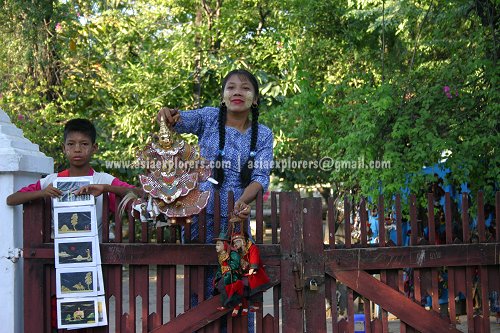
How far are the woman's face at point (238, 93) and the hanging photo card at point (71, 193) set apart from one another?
0.93 metres

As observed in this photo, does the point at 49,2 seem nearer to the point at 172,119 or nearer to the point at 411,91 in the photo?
the point at 411,91

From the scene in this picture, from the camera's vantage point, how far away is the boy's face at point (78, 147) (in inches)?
141

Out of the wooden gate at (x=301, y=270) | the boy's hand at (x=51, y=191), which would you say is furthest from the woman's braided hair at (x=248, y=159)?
the boy's hand at (x=51, y=191)

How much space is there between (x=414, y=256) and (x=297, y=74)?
16.3ft

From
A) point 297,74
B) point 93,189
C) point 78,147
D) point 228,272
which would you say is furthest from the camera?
point 297,74

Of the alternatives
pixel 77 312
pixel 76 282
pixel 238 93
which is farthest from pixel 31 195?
pixel 238 93

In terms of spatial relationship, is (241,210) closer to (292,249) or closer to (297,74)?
(292,249)

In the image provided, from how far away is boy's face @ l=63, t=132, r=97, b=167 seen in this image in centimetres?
357

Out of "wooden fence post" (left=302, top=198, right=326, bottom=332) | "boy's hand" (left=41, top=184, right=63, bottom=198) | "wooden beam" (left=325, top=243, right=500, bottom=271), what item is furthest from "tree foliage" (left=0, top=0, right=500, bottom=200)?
"boy's hand" (left=41, top=184, right=63, bottom=198)

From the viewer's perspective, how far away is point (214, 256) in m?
3.37

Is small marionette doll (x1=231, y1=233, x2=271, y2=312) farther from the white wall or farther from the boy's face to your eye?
the white wall

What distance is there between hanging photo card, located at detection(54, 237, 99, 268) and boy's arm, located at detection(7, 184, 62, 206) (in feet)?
0.83

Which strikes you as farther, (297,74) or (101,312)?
(297,74)

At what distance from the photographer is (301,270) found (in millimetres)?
3330
